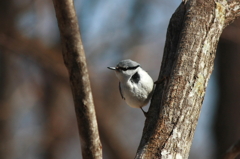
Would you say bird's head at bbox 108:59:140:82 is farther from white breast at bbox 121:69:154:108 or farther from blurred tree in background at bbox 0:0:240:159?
blurred tree in background at bbox 0:0:240:159

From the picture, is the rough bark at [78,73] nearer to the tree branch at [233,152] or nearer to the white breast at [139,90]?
the white breast at [139,90]

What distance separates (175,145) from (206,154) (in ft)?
21.1

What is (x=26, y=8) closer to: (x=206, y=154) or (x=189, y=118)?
(x=206, y=154)

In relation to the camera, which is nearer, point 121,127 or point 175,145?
point 175,145

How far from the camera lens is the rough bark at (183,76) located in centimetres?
306

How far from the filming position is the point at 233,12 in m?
4.16

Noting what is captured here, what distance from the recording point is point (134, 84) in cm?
409

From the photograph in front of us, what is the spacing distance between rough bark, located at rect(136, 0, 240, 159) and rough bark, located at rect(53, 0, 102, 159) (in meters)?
0.68

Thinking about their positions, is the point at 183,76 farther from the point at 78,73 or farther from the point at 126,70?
the point at 78,73

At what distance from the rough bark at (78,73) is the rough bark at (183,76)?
682 mm

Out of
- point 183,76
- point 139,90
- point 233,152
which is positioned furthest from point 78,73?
point 233,152

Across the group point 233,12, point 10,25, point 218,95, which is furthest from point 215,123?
point 10,25

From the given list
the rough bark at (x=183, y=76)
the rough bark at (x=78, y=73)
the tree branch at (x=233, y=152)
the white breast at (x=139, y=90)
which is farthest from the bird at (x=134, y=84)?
the rough bark at (x=78, y=73)

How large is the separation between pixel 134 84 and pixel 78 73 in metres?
1.87
